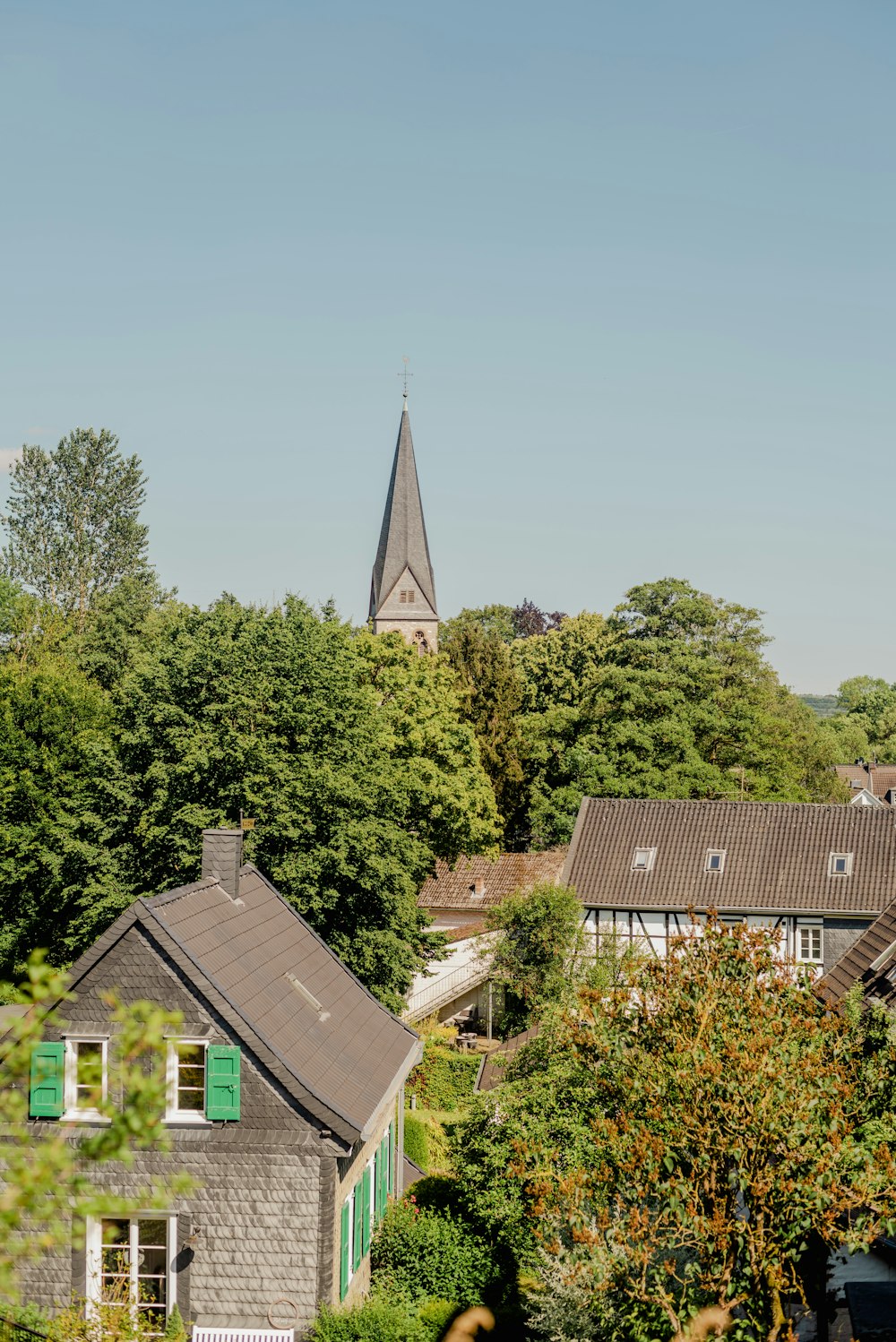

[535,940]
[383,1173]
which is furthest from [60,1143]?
[535,940]

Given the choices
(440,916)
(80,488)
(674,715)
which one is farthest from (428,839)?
(80,488)

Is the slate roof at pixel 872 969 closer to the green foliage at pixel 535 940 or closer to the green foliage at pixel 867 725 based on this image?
Answer: the green foliage at pixel 535 940

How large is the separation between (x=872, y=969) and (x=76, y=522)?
5626 cm

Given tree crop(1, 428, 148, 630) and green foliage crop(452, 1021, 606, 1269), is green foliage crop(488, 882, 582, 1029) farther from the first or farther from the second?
tree crop(1, 428, 148, 630)

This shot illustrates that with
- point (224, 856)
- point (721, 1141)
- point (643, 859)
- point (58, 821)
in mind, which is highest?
point (58, 821)

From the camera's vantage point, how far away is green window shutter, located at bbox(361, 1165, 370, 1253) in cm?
1916

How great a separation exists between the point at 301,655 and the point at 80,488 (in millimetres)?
41289

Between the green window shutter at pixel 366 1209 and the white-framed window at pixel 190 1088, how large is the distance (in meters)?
3.28

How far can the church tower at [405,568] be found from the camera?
6669 cm

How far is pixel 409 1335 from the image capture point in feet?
55.2

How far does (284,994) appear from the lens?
19.1 m

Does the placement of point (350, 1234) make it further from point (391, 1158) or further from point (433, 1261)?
point (391, 1158)

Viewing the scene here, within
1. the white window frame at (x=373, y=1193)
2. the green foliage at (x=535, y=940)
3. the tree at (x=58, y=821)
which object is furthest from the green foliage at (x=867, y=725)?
the white window frame at (x=373, y=1193)

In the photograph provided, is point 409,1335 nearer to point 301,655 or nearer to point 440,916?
point 301,655
